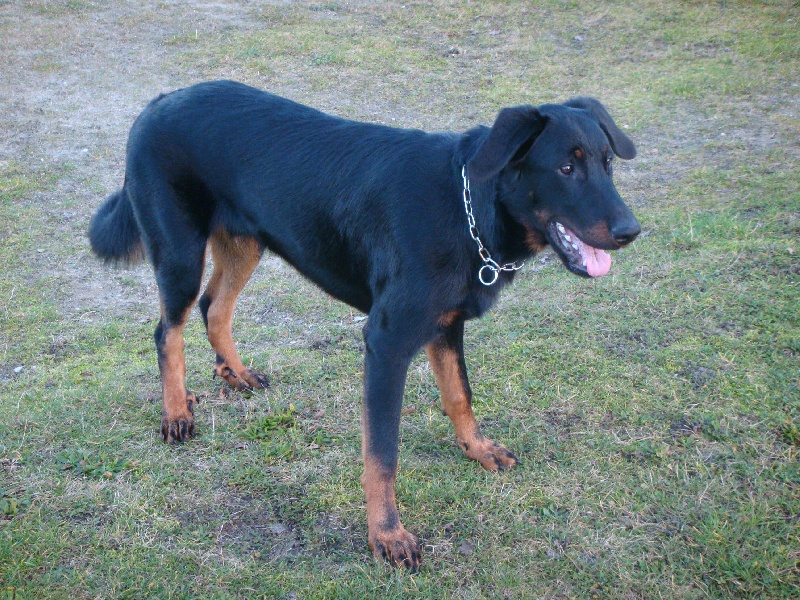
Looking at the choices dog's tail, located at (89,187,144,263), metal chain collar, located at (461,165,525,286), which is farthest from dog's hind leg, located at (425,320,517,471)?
→ dog's tail, located at (89,187,144,263)

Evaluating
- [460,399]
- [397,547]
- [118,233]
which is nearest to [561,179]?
[460,399]

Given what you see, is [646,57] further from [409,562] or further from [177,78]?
[409,562]

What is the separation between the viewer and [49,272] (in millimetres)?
6125

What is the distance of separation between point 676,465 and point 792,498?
20.0 inches

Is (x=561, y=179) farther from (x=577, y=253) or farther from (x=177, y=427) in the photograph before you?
(x=177, y=427)

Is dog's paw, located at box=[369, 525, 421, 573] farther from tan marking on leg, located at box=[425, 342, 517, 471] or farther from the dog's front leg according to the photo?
tan marking on leg, located at box=[425, 342, 517, 471]

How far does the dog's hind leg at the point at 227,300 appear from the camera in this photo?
420cm

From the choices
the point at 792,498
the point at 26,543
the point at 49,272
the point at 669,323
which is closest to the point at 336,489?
the point at 26,543

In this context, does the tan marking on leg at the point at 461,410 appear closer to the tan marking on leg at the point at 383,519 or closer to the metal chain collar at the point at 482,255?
the metal chain collar at the point at 482,255

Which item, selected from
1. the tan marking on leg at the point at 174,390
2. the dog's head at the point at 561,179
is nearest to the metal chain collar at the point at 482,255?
the dog's head at the point at 561,179

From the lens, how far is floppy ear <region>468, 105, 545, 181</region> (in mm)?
2875

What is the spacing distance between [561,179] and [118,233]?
2695mm

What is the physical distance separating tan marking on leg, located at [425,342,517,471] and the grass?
87mm

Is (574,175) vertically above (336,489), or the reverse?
(574,175)
